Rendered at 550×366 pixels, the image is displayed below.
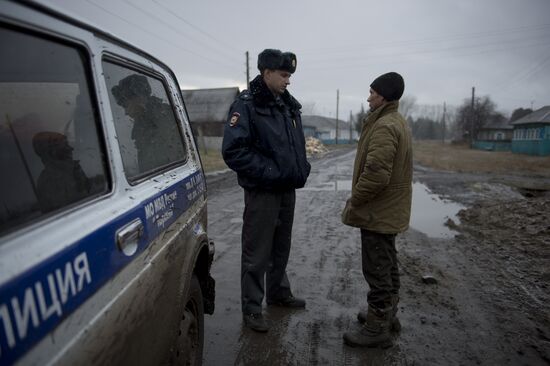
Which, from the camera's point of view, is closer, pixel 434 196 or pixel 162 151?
pixel 162 151

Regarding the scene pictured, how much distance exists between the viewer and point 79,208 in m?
1.36

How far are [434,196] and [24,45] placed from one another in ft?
35.9

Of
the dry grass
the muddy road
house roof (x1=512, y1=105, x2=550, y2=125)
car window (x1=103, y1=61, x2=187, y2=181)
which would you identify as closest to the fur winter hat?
car window (x1=103, y1=61, x2=187, y2=181)

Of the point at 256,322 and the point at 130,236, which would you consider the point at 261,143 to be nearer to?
the point at 256,322

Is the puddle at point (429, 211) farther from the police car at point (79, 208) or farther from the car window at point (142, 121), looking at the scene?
the police car at point (79, 208)

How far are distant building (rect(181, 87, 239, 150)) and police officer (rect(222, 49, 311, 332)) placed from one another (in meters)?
30.8

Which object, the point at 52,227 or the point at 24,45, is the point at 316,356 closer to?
the point at 52,227

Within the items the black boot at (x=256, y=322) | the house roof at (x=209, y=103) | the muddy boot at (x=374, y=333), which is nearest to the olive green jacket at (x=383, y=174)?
the muddy boot at (x=374, y=333)

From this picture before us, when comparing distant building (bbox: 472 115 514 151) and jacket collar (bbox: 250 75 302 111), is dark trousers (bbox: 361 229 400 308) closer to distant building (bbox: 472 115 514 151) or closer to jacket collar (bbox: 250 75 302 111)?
jacket collar (bbox: 250 75 302 111)

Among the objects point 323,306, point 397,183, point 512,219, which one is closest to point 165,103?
point 397,183

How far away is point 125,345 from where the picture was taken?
1.40m

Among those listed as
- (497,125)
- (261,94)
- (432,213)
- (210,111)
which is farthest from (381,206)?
(497,125)

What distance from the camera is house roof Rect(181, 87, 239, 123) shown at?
35.8 meters

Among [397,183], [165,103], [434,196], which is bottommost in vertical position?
[434,196]
